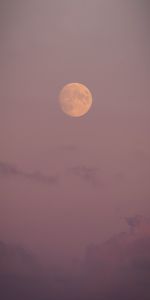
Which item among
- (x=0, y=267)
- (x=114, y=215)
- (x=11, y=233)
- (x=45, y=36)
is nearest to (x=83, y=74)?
(x=45, y=36)

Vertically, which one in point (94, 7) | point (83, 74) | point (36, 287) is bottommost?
point (36, 287)

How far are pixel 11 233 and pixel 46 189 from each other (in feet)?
0.92

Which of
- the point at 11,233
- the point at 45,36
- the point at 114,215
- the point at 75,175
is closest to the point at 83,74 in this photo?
the point at 45,36

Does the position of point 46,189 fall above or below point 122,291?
above

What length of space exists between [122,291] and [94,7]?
1.48 meters

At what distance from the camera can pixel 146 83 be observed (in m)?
2.02

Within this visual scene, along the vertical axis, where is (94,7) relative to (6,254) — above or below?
above

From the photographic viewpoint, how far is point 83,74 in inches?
77.8

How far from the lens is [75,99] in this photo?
6.50 ft

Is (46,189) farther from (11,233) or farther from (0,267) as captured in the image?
(0,267)

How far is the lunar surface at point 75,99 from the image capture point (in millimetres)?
1966

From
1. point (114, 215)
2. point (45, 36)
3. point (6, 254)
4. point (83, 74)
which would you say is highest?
point (45, 36)

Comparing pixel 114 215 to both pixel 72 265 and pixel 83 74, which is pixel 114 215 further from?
pixel 83 74

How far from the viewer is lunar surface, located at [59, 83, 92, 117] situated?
6.45 ft
